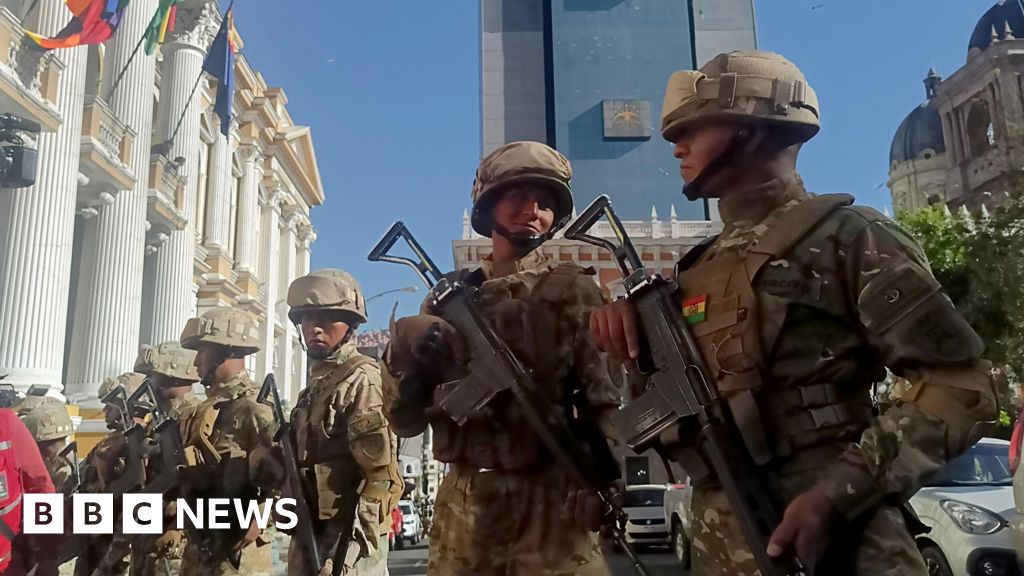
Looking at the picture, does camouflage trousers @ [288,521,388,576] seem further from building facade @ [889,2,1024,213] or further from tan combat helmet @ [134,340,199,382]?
building facade @ [889,2,1024,213]

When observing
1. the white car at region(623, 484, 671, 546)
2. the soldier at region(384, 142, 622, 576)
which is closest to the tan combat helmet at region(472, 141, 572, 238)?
the soldier at region(384, 142, 622, 576)

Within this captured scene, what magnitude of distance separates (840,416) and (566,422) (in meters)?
0.78

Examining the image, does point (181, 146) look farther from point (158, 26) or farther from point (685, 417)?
point (685, 417)

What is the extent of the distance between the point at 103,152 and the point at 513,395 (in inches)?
361

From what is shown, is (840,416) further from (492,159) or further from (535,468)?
(492,159)

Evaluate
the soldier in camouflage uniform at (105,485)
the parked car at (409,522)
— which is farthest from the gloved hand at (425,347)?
the parked car at (409,522)

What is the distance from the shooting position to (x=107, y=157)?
9477mm

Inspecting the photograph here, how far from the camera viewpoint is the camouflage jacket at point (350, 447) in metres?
2.89

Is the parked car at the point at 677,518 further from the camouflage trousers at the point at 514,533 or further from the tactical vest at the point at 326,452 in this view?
the camouflage trousers at the point at 514,533

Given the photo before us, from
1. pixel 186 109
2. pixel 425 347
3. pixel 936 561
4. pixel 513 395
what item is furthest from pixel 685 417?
pixel 186 109

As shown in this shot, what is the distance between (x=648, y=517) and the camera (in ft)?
34.3

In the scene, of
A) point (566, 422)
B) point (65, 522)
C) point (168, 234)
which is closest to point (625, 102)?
point (168, 234)

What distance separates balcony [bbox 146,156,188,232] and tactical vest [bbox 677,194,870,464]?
35.8 ft

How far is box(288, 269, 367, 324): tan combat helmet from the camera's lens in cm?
339
